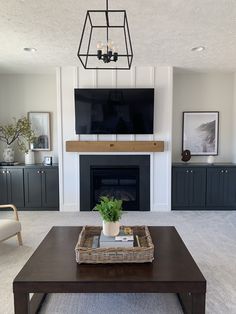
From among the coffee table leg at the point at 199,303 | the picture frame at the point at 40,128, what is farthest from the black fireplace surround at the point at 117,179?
the coffee table leg at the point at 199,303

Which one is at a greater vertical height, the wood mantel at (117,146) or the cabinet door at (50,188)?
the wood mantel at (117,146)

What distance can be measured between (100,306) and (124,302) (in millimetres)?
218

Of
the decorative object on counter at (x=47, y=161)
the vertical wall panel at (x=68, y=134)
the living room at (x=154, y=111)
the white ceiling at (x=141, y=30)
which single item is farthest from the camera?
the decorative object on counter at (x=47, y=161)

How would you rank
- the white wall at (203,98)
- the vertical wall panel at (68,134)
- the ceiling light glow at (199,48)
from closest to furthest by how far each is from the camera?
the ceiling light glow at (199,48) → the vertical wall panel at (68,134) → the white wall at (203,98)

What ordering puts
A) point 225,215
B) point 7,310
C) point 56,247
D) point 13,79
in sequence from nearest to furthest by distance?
point 7,310
point 56,247
point 225,215
point 13,79

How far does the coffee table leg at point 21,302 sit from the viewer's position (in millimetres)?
1905

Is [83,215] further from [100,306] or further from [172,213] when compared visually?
[100,306]

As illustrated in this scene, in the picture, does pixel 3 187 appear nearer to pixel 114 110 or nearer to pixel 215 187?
pixel 114 110

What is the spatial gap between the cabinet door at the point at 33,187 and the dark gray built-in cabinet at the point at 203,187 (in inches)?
104

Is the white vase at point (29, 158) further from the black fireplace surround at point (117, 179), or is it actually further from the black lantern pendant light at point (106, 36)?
the black lantern pendant light at point (106, 36)

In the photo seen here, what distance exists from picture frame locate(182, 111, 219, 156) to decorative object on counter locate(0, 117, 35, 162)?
321 centimetres

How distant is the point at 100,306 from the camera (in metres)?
2.33

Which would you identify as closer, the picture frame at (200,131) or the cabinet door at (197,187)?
the cabinet door at (197,187)

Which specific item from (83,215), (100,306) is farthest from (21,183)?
(100,306)
